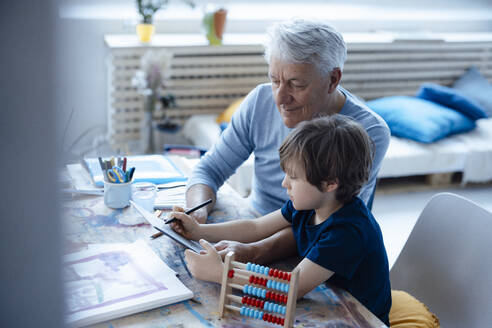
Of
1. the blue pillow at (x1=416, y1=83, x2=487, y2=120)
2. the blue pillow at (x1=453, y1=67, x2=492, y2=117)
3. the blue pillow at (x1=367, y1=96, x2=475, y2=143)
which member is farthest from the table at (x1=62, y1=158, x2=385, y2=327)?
the blue pillow at (x1=453, y1=67, x2=492, y2=117)

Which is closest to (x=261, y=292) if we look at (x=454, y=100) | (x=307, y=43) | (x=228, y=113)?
(x=307, y=43)

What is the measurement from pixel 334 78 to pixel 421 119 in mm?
2235

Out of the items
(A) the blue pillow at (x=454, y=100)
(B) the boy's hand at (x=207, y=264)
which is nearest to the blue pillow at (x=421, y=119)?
(A) the blue pillow at (x=454, y=100)

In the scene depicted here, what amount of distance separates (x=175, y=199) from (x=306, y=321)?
0.68 metres

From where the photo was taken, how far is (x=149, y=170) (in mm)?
1761

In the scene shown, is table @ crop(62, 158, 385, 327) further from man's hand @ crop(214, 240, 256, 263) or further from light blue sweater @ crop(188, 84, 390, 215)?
light blue sweater @ crop(188, 84, 390, 215)

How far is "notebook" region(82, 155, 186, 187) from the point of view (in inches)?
65.8

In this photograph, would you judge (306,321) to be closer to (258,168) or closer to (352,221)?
(352,221)

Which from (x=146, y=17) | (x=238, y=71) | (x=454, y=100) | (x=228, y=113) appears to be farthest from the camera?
(x=454, y=100)

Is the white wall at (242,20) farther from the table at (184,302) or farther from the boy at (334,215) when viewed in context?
the boy at (334,215)

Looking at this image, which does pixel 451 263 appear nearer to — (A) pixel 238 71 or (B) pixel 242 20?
(A) pixel 238 71

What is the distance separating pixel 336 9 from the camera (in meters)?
4.30

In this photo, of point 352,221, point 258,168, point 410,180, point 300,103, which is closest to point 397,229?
point 410,180

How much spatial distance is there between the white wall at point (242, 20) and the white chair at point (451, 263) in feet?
6.50
